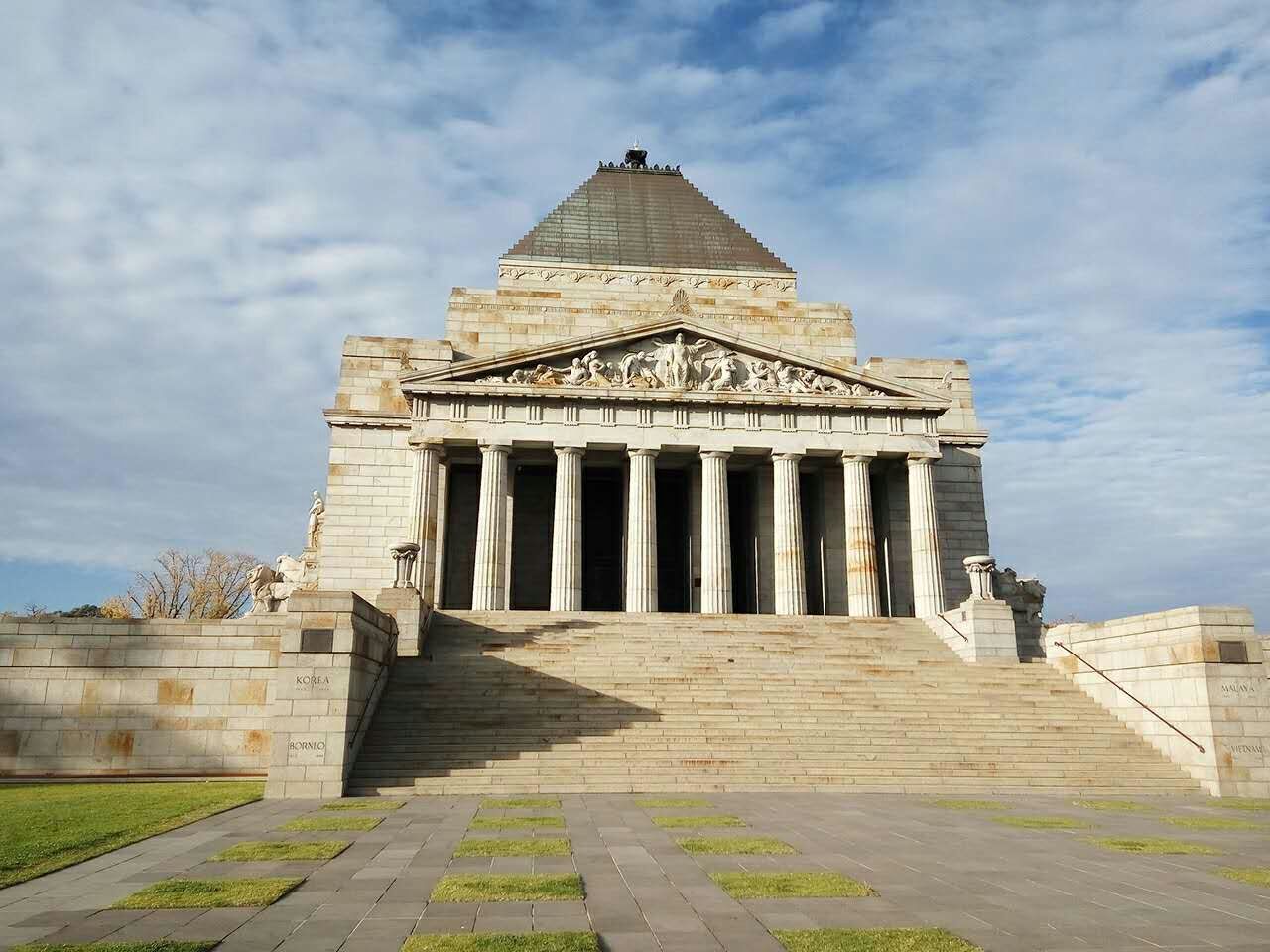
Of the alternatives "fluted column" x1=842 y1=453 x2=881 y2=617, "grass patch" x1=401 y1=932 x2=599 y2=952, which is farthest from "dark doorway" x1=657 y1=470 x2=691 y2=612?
"grass patch" x1=401 y1=932 x2=599 y2=952

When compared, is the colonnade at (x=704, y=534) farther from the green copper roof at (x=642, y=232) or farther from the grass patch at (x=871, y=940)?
the grass patch at (x=871, y=940)

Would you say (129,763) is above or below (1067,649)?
below

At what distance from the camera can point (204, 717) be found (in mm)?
22922

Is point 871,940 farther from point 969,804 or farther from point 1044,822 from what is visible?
point 969,804

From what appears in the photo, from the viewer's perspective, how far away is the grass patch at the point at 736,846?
451 inches

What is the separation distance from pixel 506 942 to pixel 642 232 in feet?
154

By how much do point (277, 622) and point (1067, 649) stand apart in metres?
22.3

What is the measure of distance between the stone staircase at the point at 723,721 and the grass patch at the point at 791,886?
9175 mm

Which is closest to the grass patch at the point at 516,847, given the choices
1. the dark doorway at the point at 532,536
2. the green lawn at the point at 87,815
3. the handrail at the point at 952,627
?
the green lawn at the point at 87,815

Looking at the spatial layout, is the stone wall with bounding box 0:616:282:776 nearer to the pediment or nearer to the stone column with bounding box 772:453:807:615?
the pediment

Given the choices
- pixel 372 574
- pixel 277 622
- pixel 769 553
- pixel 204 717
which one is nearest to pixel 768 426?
pixel 769 553

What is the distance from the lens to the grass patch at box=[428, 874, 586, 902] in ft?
29.1

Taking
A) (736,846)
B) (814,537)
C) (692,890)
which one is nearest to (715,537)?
(814,537)

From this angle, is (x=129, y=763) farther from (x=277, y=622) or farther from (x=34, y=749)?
(x=277, y=622)
